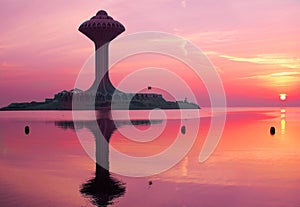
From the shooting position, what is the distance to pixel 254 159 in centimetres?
4494

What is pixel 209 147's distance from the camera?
56312 millimetres

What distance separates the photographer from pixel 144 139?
68.9 meters

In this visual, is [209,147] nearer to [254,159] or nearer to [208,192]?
[254,159]

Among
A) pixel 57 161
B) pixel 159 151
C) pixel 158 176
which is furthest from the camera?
pixel 159 151

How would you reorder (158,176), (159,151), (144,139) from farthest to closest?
1. (144,139)
2. (159,151)
3. (158,176)

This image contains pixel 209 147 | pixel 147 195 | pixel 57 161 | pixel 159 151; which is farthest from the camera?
pixel 209 147

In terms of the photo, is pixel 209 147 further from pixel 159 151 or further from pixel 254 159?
pixel 254 159

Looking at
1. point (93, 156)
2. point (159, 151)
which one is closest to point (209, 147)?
point (159, 151)

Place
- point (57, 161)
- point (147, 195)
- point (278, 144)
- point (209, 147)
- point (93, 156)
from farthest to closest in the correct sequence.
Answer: point (278, 144), point (209, 147), point (93, 156), point (57, 161), point (147, 195)

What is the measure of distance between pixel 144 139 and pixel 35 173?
33.8 m

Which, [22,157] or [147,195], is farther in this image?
[22,157]

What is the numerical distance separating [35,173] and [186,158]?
17.8 metres

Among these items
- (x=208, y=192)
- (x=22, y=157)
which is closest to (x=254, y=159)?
(x=208, y=192)

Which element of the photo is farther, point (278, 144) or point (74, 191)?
point (278, 144)
